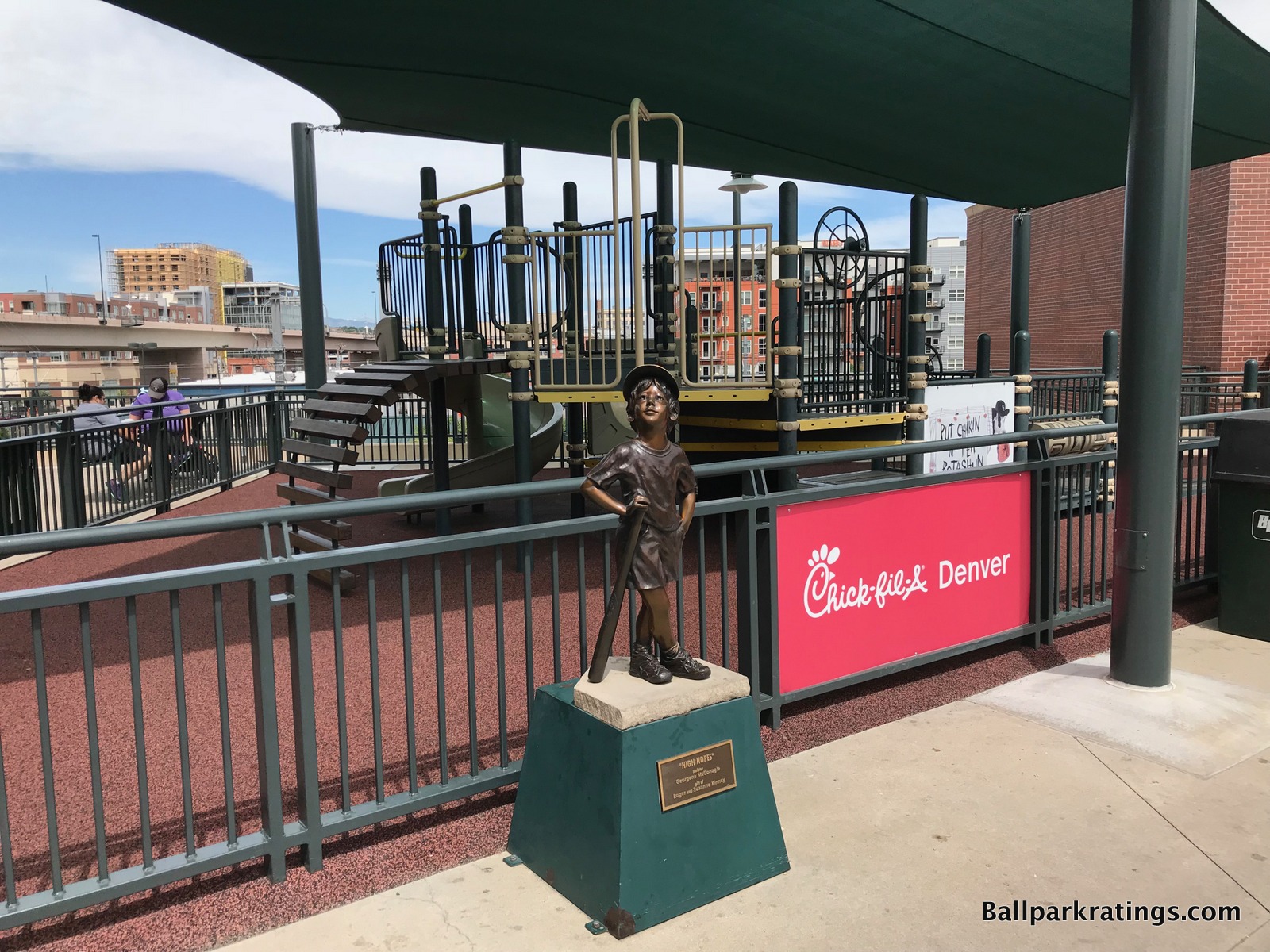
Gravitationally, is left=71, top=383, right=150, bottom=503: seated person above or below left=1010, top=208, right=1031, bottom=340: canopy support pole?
below

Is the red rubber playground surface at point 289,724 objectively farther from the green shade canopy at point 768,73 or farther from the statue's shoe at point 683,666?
the green shade canopy at point 768,73

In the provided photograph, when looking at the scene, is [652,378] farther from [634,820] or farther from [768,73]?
[768,73]

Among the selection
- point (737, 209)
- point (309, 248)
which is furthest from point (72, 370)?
point (737, 209)

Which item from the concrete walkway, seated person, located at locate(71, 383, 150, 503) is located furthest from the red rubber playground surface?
seated person, located at locate(71, 383, 150, 503)

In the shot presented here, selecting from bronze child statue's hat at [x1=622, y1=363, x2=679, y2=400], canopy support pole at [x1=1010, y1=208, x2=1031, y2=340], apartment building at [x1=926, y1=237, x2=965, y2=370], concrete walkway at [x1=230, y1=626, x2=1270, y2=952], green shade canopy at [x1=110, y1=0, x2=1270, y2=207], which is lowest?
concrete walkway at [x1=230, y1=626, x2=1270, y2=952]

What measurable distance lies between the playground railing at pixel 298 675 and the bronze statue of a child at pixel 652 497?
193mm

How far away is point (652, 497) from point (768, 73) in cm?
570

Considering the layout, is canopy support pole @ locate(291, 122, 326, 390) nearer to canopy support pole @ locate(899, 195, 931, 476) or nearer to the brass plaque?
canopy support pole @ locate(899, 195, 931, 476)

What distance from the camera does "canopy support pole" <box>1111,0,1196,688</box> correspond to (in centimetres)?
459

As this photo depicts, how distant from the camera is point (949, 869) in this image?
3.24 m

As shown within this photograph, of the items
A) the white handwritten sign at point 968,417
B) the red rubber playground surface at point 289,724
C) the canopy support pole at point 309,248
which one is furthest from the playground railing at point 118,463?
the white handwritten sign at point 968,417

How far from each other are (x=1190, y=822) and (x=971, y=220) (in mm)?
35011

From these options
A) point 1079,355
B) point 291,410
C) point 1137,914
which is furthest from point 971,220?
point 1137,914

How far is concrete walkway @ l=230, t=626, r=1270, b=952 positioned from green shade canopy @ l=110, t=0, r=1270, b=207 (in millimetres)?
4938
